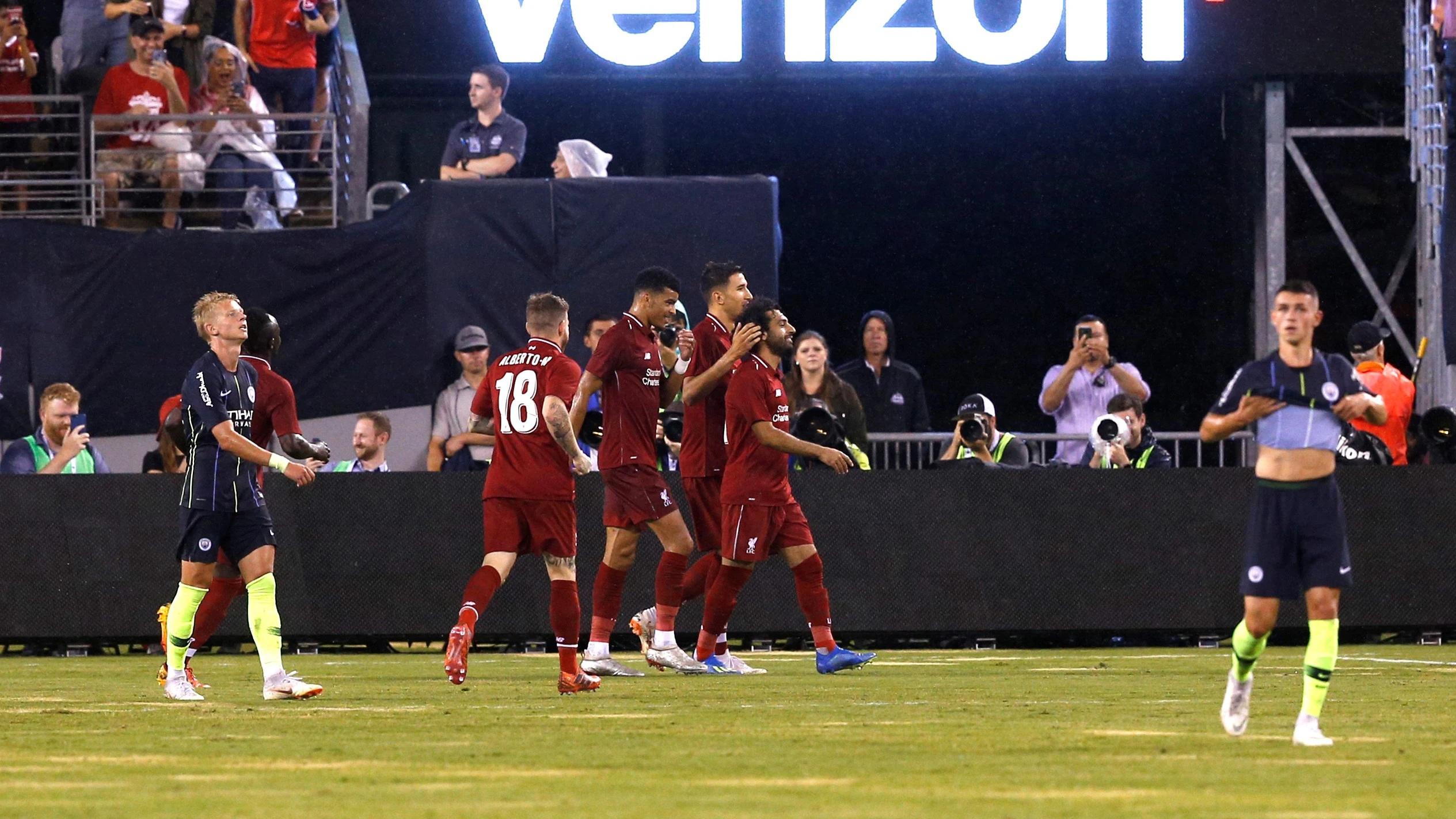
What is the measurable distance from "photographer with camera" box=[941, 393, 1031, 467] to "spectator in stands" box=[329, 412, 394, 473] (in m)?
4.31

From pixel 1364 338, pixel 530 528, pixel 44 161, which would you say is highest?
pixel 44 161

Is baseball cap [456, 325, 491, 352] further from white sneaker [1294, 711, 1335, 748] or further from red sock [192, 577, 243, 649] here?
white sneaker [1294, 711, 1335, 748]

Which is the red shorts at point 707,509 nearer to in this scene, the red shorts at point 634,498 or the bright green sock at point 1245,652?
the red shorts at point 634,498

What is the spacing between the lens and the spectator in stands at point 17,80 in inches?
745

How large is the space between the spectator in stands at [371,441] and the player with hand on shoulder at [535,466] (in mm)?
4653

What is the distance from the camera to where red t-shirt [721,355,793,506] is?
12.5 metres

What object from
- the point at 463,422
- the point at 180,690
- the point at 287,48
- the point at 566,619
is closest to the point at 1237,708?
the point at 566,619

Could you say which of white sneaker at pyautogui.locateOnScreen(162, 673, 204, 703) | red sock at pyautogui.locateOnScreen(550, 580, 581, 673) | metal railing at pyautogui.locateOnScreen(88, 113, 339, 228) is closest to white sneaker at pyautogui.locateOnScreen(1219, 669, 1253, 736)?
red sock at pyautogui.locateOnScreen(550, 580, 581, 673)

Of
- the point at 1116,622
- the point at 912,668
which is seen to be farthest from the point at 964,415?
the point at 912,668

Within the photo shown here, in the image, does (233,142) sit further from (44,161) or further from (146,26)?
(44,161)

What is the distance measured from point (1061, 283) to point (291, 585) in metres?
10.1

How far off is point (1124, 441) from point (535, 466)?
658 cm

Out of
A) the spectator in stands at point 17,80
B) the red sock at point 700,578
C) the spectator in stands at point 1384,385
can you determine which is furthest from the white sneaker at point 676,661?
the spectator in stands at point 17,80

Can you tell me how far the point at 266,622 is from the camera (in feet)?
35.2
